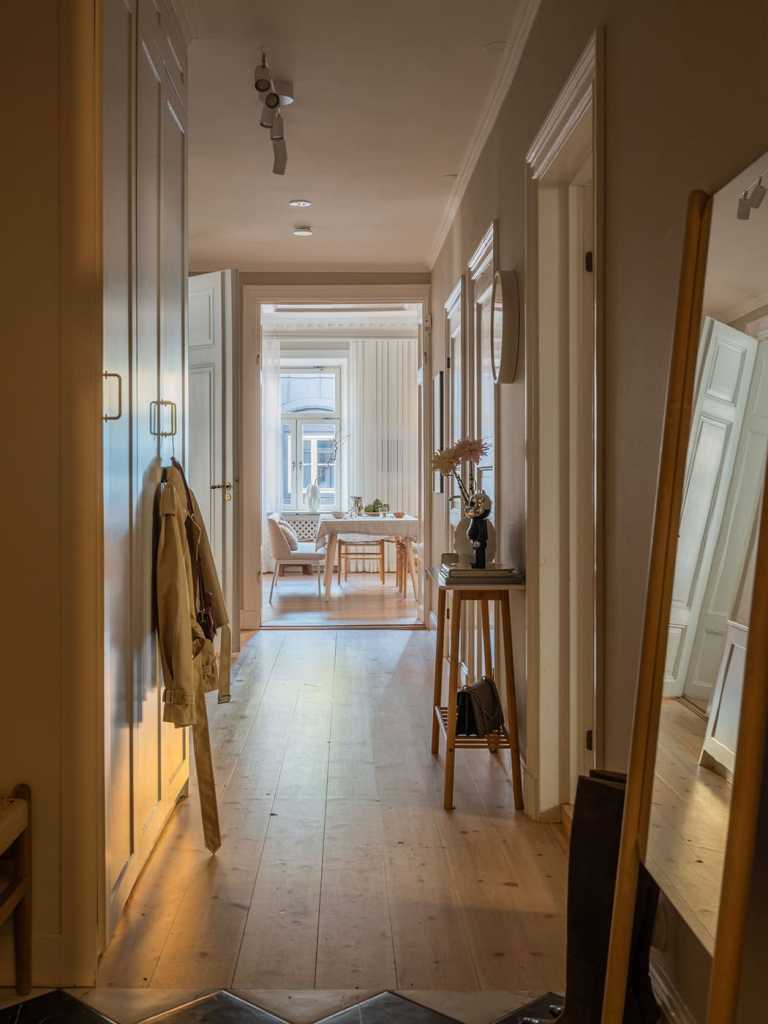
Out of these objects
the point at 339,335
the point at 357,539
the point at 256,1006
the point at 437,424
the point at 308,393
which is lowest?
the point at 256,1006

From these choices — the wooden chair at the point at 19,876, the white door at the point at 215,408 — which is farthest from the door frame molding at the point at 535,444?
the white door at the point at 215,408

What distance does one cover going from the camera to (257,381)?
716cm

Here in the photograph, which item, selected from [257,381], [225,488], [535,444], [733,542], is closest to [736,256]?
[733,542]

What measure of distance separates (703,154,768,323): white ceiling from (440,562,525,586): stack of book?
1.92 metres

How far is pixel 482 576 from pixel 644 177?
5.45 feet

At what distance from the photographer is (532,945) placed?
7.64 ft

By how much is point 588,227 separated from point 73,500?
1.92m

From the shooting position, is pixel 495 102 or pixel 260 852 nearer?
pixel 260 852

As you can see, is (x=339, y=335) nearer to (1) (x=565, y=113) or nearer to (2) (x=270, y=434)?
(2) (x=270, y=434)

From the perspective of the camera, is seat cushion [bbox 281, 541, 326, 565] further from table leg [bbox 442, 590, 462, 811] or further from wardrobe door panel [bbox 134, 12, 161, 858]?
wardrobe door panel [bbox 134, 12, 161, 858]

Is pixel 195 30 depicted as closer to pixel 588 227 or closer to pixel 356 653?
pixel 588 227

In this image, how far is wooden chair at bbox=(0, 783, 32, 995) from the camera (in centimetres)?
205

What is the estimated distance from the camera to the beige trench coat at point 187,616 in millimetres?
2734

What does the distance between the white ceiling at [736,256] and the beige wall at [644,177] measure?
0.19 feet
